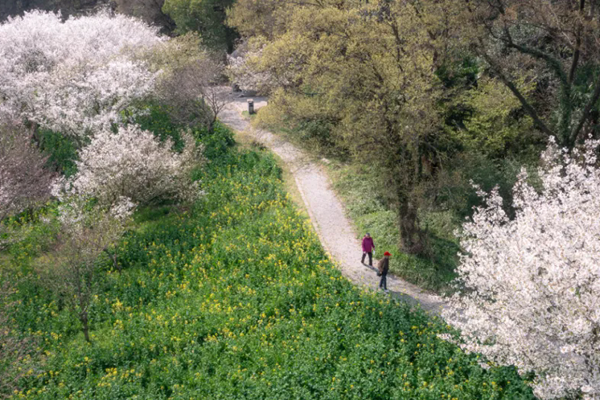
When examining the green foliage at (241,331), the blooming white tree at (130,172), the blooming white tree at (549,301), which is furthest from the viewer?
the blooming white tree at (130,172)

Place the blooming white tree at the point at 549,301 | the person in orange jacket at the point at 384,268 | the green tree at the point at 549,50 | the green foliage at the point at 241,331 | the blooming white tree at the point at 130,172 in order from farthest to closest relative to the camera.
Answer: the blooming white tree at the point at 130,172 → the green tree at the point at 549,50 → the person in orange jacket at the point at 384,268 → the green foliage at the point at 241,331 → the blooming white tree at the point at 549,301

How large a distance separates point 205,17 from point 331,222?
23.7 m

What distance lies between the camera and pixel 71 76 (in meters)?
24.0

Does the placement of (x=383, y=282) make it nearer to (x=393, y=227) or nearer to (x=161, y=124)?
(x=393, y=227)

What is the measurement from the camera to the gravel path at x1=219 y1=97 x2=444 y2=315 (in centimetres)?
1451

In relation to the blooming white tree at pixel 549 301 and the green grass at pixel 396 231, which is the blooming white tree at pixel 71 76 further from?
the blooming white tree at pixel 549 301

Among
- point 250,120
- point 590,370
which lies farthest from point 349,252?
point 250,120

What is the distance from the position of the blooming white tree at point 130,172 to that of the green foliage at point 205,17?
18569mm

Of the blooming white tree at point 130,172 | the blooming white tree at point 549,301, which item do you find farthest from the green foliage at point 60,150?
the blooming white tree at point 549,301

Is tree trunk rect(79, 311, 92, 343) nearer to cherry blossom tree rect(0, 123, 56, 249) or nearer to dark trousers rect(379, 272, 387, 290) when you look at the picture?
cherry blossom tree rect(0, 123, 56, 249)

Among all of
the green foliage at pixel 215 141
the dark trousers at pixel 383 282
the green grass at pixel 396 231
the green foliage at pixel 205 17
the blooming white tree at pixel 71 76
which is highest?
the green foliage at pixel 205 17

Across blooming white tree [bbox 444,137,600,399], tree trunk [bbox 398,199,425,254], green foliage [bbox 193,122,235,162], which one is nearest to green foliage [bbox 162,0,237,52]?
green foliage [bbox 193,122,235,162]

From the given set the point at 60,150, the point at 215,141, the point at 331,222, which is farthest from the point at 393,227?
the point at 60,150

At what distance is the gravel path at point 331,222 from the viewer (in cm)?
1451
